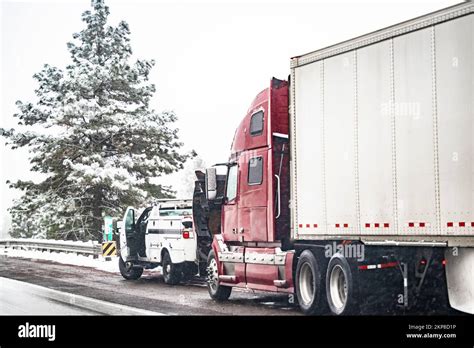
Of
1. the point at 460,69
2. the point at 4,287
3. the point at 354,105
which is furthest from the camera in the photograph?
the point at 4,287

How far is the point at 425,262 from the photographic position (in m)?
9.98

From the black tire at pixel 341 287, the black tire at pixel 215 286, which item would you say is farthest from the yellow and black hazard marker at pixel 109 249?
the black tire at pixel 341 287

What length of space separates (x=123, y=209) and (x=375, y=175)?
2110cm

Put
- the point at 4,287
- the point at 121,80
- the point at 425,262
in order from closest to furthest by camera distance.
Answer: the point at 425,262 < the point at 4,287 < the point at 121,80

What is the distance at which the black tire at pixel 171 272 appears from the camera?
1764 centimetres

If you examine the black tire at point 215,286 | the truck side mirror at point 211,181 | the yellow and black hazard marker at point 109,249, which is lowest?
the black tire at point 215,286

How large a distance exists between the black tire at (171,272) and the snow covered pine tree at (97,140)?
12.5m

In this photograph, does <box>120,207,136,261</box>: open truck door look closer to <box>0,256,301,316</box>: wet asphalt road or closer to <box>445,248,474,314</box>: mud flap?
<box>0,256,301,316</box>: wet asphalt road

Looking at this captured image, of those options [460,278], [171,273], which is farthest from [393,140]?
[171,273]

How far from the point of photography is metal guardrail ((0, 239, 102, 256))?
1025 inches

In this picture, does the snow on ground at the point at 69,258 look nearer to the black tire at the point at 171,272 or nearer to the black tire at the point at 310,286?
the black tire at the point at 171,272

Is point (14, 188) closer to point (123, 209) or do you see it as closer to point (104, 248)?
point (123, 209)

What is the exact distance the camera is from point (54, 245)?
2888 cm
